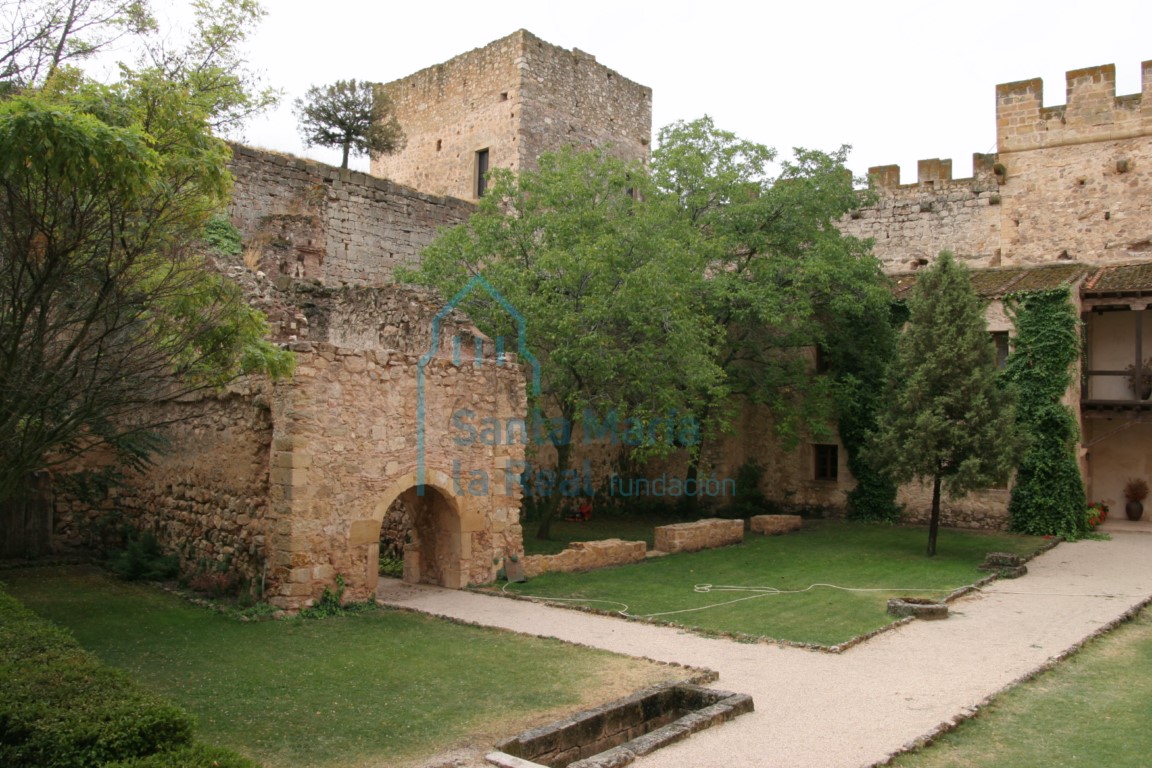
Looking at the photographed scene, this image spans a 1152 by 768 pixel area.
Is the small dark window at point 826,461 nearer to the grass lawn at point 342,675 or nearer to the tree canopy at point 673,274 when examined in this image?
the tree canopy at point 673,274

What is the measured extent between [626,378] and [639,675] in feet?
28.0

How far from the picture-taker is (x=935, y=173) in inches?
1093

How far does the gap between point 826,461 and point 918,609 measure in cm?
1256

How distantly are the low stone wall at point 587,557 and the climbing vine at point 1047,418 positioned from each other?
9585mm

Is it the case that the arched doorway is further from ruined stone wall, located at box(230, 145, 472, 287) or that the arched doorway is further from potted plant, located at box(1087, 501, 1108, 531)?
potted plant, located at box(1087, 501, 1108, 531)

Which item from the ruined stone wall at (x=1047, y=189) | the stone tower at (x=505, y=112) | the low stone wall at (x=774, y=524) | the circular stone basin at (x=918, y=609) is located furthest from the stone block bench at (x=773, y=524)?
the stone tower at (x=505, y=112)

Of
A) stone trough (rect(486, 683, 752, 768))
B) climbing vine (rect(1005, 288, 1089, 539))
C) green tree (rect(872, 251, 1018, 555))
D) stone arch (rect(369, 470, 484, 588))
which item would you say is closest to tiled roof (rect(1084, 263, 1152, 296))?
climbing vine (rect(1005, 288, 1089, 539))

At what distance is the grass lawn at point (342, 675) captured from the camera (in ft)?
23.2

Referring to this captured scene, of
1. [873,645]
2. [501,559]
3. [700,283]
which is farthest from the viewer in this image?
[700,283]

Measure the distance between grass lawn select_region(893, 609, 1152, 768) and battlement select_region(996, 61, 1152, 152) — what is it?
19.1 meters

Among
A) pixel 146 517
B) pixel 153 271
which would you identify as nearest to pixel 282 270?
pixel 146 517

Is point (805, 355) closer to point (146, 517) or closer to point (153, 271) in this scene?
point (146, 517)

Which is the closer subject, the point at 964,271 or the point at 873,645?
the point at 873,645

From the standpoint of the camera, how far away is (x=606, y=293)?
53.8ft
